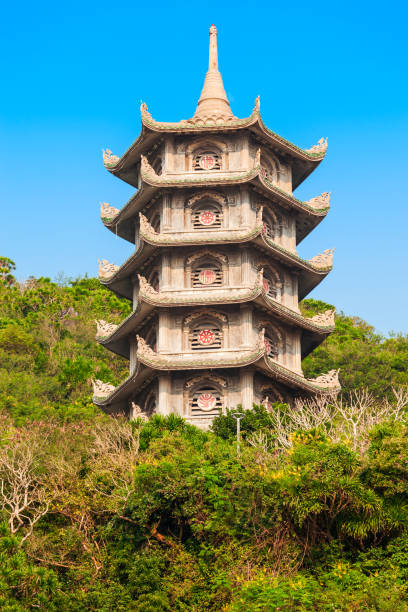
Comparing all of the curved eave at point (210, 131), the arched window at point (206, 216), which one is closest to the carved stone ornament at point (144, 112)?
the curved eave at point (210, 131)

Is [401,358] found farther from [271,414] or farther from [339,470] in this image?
[339,470]

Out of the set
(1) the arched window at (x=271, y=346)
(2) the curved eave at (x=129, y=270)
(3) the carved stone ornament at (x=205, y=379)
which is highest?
(2) the curved eave at (x=129, y=270)

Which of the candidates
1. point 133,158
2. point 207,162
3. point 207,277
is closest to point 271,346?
point 207,277

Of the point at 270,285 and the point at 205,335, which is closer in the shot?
the point at 205,335

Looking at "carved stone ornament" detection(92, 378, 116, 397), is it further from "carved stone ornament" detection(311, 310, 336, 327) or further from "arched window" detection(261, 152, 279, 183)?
"arched window" detection(261, 152, 279, 183)

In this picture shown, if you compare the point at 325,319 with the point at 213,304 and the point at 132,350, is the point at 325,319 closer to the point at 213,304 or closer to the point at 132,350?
the point at 213,304

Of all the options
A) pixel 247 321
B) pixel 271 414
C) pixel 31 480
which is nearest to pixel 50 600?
pixel 31 480

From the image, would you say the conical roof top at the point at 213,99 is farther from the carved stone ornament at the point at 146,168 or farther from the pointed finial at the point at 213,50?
the carved stone ornament at the point at 146,168

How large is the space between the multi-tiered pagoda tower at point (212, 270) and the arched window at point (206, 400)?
0.03 meters

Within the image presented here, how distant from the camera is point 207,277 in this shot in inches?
1094

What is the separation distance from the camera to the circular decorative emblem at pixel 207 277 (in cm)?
2772

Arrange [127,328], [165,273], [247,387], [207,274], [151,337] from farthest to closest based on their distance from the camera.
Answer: [127,328] < [151,337] < [207,274] < [165,273] < [247,387]

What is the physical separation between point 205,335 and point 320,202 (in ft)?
19.3

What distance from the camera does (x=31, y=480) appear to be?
21172 millimetres
